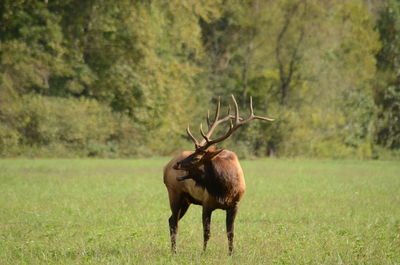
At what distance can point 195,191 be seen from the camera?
10.2 m

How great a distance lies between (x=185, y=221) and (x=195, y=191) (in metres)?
4.31

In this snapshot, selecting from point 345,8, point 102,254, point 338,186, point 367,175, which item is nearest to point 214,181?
point 102,254

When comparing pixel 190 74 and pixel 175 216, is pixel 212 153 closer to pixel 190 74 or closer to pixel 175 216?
pixel 175 216

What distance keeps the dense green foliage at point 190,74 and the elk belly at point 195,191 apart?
25.6 meters

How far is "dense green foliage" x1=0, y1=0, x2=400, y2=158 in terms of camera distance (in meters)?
35.5

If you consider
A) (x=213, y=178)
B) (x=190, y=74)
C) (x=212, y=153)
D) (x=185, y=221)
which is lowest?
(x=185, y=221)

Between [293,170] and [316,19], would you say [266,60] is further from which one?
[293,170]

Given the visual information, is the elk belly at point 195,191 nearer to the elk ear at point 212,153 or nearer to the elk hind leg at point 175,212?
the elk hind leg at point 175,212

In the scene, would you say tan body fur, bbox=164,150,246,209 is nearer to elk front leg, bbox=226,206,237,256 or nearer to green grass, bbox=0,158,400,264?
elk front leg, bbox=226,206,237,256

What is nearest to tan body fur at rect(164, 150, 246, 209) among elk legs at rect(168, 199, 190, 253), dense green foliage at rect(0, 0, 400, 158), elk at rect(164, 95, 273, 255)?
elk at rect(164, 95, 273, 255)

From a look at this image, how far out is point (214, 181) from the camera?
991 centimetres

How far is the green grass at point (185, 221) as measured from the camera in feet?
33.0

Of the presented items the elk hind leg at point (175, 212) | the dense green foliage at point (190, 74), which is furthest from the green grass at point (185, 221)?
the dense green foliage at point (190, 74)

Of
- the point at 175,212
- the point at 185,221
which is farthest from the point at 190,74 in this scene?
the point at 175,212
